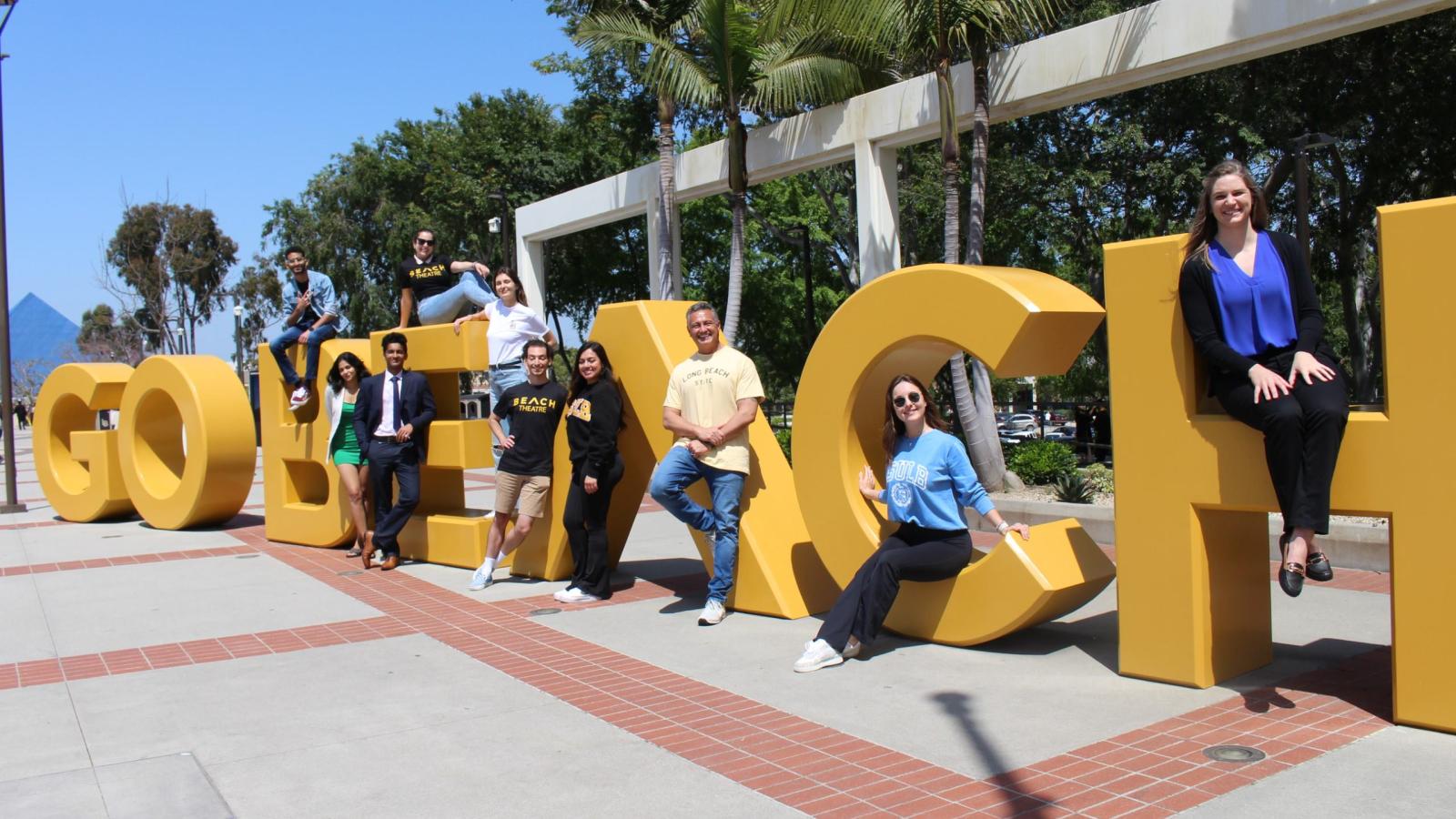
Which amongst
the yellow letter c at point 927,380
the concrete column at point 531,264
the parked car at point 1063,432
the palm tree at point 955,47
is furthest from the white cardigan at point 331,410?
the parked car at point 1063,432

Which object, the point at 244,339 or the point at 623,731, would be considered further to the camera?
the point at 244,339

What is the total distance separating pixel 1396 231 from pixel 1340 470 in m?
1.02

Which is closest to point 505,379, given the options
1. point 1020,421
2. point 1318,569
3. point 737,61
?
point 1318,569

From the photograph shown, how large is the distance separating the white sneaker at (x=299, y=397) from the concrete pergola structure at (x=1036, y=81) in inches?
255

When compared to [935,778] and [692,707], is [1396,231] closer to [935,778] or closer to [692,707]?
[935,778]

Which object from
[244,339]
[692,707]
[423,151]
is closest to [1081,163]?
[692,707]

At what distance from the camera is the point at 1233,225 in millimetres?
5070

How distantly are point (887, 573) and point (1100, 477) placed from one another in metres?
7.59

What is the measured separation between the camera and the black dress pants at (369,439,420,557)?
31.0 ft

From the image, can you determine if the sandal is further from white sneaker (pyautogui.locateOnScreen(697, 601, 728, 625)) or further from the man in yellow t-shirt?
white sneaker (pyautogui.locateOnScreen(697, 601, 728, 625))

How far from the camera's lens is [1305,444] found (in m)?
4.71

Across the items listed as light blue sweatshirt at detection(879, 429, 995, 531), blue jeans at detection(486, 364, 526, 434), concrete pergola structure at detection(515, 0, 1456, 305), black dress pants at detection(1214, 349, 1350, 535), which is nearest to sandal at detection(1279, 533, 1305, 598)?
black dress pants at detection(1214, 349, 1350, 535)

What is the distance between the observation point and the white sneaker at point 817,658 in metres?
5.86

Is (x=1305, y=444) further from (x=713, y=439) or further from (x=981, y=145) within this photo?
(x=981, y=145)
